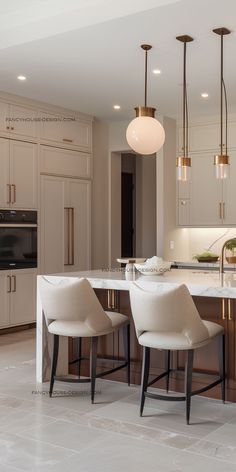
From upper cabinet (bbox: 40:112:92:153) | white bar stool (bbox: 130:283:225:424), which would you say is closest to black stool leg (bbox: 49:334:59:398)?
white bar stool (bbox: 130:283:225:424)

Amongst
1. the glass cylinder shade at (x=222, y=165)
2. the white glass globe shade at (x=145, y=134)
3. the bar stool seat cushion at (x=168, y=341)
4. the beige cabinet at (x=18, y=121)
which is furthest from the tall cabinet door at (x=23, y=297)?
the bar stool seat cushion at (x=168, y=341)

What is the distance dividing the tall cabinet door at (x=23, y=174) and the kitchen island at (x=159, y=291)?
231 centimetres

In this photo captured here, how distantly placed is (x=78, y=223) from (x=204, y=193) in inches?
68.1

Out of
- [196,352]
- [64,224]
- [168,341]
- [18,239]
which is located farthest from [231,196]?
[168,341]

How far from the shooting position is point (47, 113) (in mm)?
6762

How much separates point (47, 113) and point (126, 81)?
1453 millimetres

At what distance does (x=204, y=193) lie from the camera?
23.4 feet

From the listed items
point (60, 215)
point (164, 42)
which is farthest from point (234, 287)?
point (60, 215)

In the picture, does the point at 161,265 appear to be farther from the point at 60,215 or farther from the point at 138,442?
the point at 60,215

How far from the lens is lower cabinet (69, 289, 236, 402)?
149 inches

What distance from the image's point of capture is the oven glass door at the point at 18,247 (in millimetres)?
6176

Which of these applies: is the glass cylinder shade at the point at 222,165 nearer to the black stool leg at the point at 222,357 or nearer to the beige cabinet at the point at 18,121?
the black stool leg at the point at 222,357

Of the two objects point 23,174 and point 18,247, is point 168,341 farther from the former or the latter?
point 23,174

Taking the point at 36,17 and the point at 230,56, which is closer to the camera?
the point at 36,17
